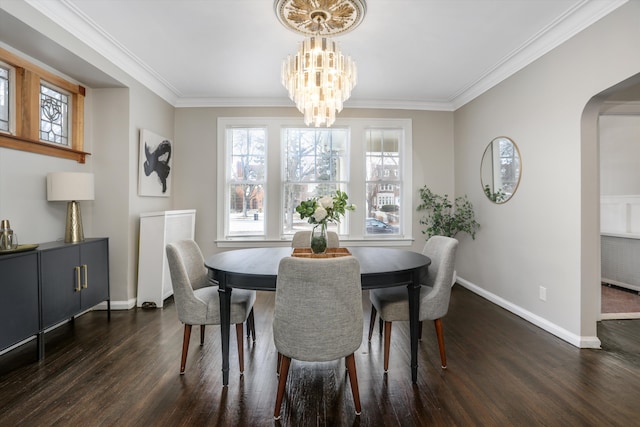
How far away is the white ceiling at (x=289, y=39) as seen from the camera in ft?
Answer: 7.95

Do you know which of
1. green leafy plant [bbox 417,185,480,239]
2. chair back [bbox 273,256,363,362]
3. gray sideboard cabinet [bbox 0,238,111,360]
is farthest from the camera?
green leafy plant [bbox 417,185,480,239]

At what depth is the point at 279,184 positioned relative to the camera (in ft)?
15.0

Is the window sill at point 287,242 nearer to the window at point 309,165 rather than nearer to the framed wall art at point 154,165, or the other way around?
the window at point 309,165

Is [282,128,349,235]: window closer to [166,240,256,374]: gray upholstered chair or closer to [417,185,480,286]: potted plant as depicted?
[417,185,480,286]: potted plant

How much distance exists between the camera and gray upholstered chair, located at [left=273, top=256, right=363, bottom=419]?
155cm

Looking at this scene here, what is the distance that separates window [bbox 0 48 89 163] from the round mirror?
458 centimetres

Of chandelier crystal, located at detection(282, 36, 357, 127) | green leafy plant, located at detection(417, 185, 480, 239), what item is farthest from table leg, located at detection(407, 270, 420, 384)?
green leafy plant, located at detection(417, 185, 480, 239)

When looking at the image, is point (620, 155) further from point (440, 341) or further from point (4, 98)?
point (4, 98)

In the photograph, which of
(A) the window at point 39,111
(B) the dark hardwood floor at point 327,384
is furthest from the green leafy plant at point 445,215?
(A) the window at point 39,111

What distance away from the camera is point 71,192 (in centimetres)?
282

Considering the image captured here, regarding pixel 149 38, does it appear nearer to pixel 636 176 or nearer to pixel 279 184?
pixel 279 184

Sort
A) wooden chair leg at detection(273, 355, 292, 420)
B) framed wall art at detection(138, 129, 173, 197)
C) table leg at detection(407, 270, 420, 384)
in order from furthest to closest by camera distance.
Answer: framed wall art at detection(138, 129, 173, 197), table leg at detection(407, 270, 420, 384), wooden chair leg at detection(273, 355, 292, 420)

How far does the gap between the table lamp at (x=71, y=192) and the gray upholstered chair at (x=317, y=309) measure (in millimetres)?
2419

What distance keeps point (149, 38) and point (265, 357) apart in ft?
9.94
